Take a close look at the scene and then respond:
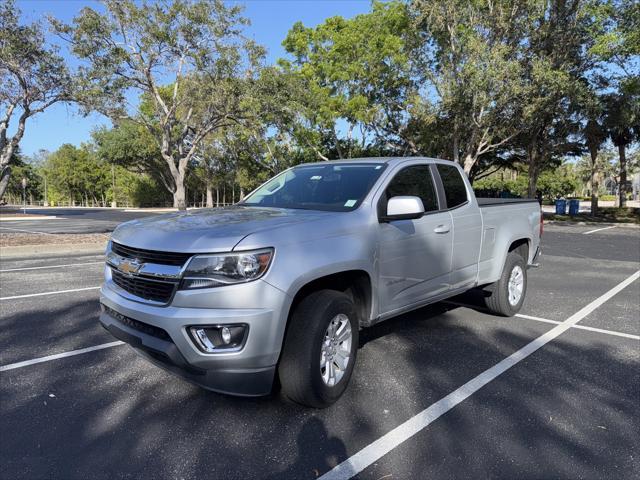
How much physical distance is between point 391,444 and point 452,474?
42 centimetres

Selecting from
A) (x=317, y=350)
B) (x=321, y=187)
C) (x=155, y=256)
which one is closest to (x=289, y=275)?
(x=317, y=350)

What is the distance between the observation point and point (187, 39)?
44.2 ft

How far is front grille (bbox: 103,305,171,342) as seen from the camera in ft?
9.35

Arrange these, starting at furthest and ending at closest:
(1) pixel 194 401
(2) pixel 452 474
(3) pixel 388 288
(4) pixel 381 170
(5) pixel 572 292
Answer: (5) pixel 572 292
(4) pixel 381 170
(3) pixel 388 288
(1) pixel 194 401
(2) pixel 452 474

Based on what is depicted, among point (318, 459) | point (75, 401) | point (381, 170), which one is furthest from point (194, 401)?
point (381, 170)

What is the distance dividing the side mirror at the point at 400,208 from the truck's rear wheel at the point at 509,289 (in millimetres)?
2334

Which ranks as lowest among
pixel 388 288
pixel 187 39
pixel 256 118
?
pixel 388 288

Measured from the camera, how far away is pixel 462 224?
4.61 m

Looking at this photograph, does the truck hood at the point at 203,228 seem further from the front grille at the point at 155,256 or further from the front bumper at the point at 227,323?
the front bumper at the point at 227,323

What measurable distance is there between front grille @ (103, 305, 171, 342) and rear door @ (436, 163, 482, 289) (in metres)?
2.82

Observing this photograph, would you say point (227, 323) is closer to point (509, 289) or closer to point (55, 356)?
point (55, 356)

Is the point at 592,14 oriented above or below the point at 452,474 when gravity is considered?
above

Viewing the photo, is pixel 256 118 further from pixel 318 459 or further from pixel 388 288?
pixel 318 459

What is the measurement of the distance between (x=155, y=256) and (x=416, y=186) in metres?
2.45
